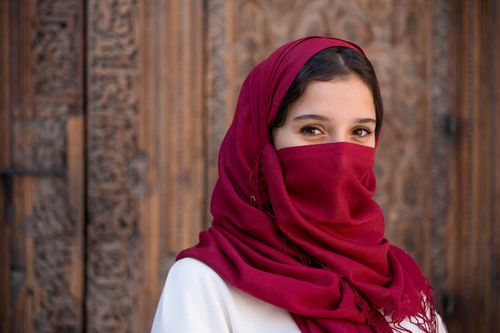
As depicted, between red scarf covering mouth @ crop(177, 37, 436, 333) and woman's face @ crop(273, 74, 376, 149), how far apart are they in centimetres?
2

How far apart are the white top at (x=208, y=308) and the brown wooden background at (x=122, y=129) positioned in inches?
44.2

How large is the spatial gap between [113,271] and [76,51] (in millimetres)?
847

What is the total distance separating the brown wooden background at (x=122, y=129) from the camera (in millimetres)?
2082

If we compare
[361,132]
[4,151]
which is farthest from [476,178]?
[4,151]

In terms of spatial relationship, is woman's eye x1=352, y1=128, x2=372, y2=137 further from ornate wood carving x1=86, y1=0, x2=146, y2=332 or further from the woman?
ornate wood carving x1=86, y1=0, x2=146, y2=332

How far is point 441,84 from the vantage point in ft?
7.59

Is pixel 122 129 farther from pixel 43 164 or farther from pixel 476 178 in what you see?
pixel 476 178

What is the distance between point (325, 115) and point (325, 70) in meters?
0.09

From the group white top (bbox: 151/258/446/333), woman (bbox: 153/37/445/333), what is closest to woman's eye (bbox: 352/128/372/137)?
woman (bbox: 153/37/445/333)

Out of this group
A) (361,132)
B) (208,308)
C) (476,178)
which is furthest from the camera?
(476,178)

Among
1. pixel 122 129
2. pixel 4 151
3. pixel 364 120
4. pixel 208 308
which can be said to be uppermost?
pixel 364 120

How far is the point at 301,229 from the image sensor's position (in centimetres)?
101

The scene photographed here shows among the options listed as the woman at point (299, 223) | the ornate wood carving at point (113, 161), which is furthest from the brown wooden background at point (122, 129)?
the woman at point (299, 223)

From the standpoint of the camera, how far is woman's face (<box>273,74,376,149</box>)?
1.01 meters
